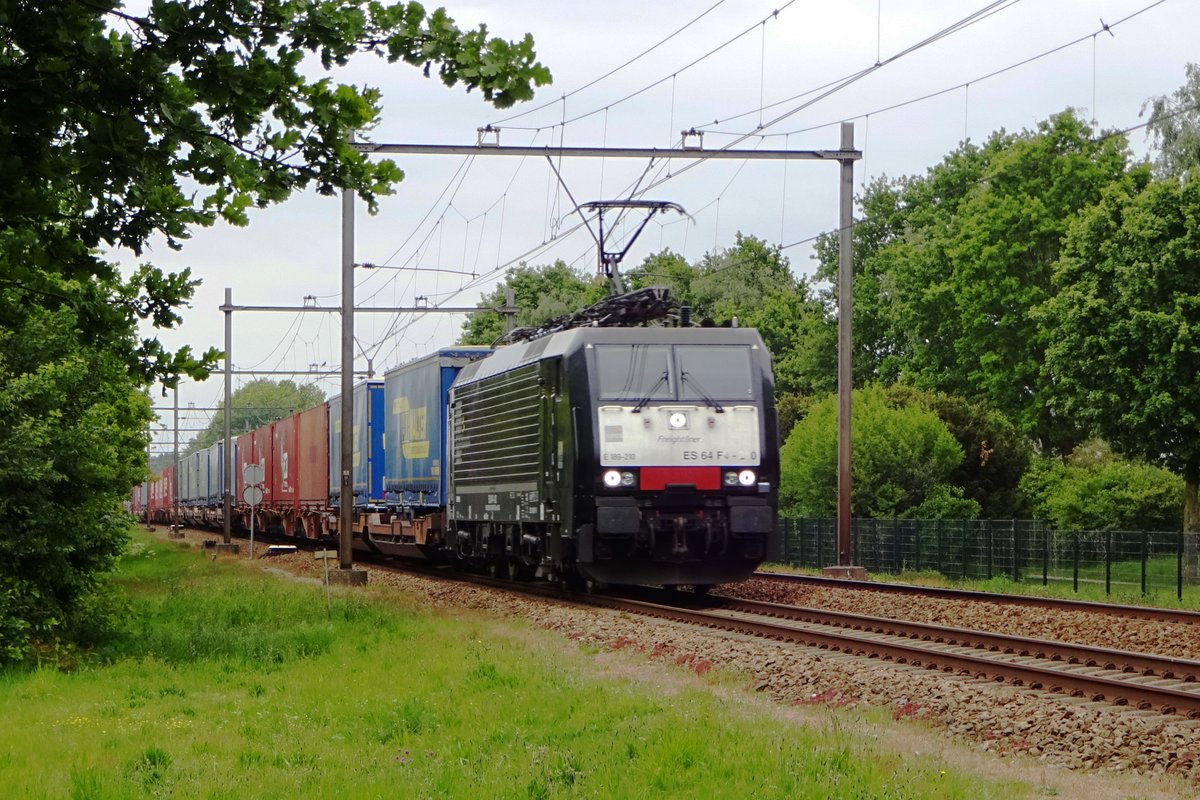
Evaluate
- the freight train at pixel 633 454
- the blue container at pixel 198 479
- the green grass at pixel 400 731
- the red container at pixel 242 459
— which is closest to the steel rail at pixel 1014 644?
the freight train at pixel 633 454

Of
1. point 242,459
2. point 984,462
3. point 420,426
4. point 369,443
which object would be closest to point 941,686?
point 420,426

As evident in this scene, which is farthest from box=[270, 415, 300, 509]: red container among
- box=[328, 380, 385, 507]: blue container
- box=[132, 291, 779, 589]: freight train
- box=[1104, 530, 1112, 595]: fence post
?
box=[1104, 530, 1112, 595]: fence post

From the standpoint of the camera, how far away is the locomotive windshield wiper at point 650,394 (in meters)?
19.2

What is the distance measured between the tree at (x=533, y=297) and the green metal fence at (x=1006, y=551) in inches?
1678

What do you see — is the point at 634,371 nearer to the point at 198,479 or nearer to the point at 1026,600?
the point at 1026,600

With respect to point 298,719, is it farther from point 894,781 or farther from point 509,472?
point 509,472

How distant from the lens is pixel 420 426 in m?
28.7

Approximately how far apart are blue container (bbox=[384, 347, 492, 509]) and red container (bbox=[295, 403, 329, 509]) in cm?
518

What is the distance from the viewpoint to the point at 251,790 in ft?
26.5

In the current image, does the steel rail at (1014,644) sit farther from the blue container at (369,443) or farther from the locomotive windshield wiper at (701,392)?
the blue container at (369,443)

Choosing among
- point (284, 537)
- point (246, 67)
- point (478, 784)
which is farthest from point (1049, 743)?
point (284, 537)

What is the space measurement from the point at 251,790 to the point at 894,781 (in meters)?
3.32

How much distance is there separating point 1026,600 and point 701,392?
493 cm

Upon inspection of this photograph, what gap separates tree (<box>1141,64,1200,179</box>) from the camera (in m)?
45.7
